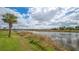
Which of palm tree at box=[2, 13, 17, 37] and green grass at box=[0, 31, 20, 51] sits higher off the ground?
palm tree at box=[2, 13, 17, 37]

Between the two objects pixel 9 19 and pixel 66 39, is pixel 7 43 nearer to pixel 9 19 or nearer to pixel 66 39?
pixel 9 19

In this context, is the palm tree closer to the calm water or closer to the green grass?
the green grass

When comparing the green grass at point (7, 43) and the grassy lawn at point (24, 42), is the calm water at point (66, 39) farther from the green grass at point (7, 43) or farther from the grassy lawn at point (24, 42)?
the green grass at point (7, 43)

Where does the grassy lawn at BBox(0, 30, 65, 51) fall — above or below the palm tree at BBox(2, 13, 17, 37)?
below

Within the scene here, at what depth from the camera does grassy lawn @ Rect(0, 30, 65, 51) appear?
6.72ft

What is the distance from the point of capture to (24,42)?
2.06 metres

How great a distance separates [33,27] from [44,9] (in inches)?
7.5

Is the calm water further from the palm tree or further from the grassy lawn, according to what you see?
the palm tree

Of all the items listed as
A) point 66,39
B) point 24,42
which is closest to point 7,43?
point 24,42

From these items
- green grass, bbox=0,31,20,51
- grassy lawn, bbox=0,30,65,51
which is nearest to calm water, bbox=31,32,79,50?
grassy lawn, bbox=0,30,65,51

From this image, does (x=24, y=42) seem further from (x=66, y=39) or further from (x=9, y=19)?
(x=66, y=39)

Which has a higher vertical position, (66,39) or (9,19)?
(9,19)
